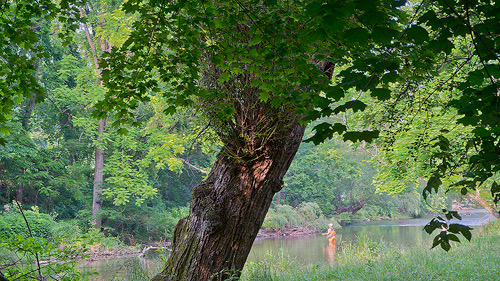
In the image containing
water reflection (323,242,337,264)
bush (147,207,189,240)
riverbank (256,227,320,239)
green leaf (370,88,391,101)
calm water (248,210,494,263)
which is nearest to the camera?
green leaf (370,88,391,101)

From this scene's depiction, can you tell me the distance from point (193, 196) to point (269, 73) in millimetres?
1466

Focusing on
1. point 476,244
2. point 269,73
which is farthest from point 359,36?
point 476,244

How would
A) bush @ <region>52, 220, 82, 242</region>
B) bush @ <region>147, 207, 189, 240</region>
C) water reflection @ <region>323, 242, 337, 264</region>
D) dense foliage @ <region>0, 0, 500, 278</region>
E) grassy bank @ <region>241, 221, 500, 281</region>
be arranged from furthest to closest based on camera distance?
bush @ <region>147, 207, 189, 240</region> < bush @ <region>52, 220, 82, 242</region> < water reflection @ <region>323, 242, 337, 264</region> < grassy bank @ <region>241, 221, 500, 281</region> < dense foliage @ <region>0, 0, 500, 278</region>

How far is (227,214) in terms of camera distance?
3.40 meters

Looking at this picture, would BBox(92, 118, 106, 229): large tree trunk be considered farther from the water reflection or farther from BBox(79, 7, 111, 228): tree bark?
the water reflection

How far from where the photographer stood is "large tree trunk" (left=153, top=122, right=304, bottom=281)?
3.34 meters

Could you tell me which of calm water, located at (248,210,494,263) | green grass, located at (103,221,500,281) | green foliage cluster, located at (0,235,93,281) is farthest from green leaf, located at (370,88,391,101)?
calm water, located at (248,210,494,263)

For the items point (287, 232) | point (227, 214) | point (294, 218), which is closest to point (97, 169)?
point (287, 232)

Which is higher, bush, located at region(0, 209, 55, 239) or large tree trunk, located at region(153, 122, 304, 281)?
large tree trunk, located at region(153, 122, 304, 281)

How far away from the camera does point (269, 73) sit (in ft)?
9.80

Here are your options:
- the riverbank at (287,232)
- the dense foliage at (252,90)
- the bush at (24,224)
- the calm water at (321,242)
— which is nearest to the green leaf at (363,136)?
the dense foliage at (252,90)

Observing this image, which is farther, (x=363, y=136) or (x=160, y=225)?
(x=160, y=225)

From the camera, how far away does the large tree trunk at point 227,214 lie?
3.34 m

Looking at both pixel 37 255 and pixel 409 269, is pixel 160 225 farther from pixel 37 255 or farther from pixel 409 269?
pixel 37 255
